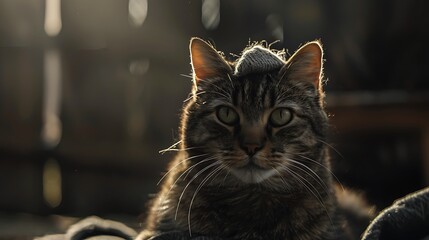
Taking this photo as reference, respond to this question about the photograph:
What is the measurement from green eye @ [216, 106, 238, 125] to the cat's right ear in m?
0.15

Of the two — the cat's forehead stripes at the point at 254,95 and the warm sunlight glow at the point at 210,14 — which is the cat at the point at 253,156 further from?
the warm sunlight glow at the point at 210,14

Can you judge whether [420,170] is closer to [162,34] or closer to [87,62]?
[162,34]

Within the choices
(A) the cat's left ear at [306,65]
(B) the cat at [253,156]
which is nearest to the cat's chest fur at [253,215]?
(B) the cat at [253,156]

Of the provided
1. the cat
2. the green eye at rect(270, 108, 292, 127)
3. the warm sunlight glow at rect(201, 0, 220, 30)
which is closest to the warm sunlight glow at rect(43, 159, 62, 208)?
the warm sunlight glow at rect(201, 0, 220, 30)

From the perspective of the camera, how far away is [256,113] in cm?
214

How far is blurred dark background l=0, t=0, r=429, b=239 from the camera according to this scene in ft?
16.5

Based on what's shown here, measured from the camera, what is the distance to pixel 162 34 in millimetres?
5266

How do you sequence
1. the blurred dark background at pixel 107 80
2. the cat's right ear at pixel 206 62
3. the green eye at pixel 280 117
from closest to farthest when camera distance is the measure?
the green eye at pixel 280 117, the cat's right ear at pixel 206 62, the blurred dark background at pixel 107 80

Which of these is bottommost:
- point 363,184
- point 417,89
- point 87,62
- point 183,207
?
point 363,184

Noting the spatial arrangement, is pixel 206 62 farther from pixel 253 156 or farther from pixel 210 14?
pixel 210 14

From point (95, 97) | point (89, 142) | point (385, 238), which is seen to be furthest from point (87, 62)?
point (385, 238)

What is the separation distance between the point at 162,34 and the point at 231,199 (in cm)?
329

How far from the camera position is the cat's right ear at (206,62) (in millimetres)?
2309

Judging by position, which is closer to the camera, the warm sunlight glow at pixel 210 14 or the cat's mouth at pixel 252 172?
the cat's mouth at pixel 252 172
